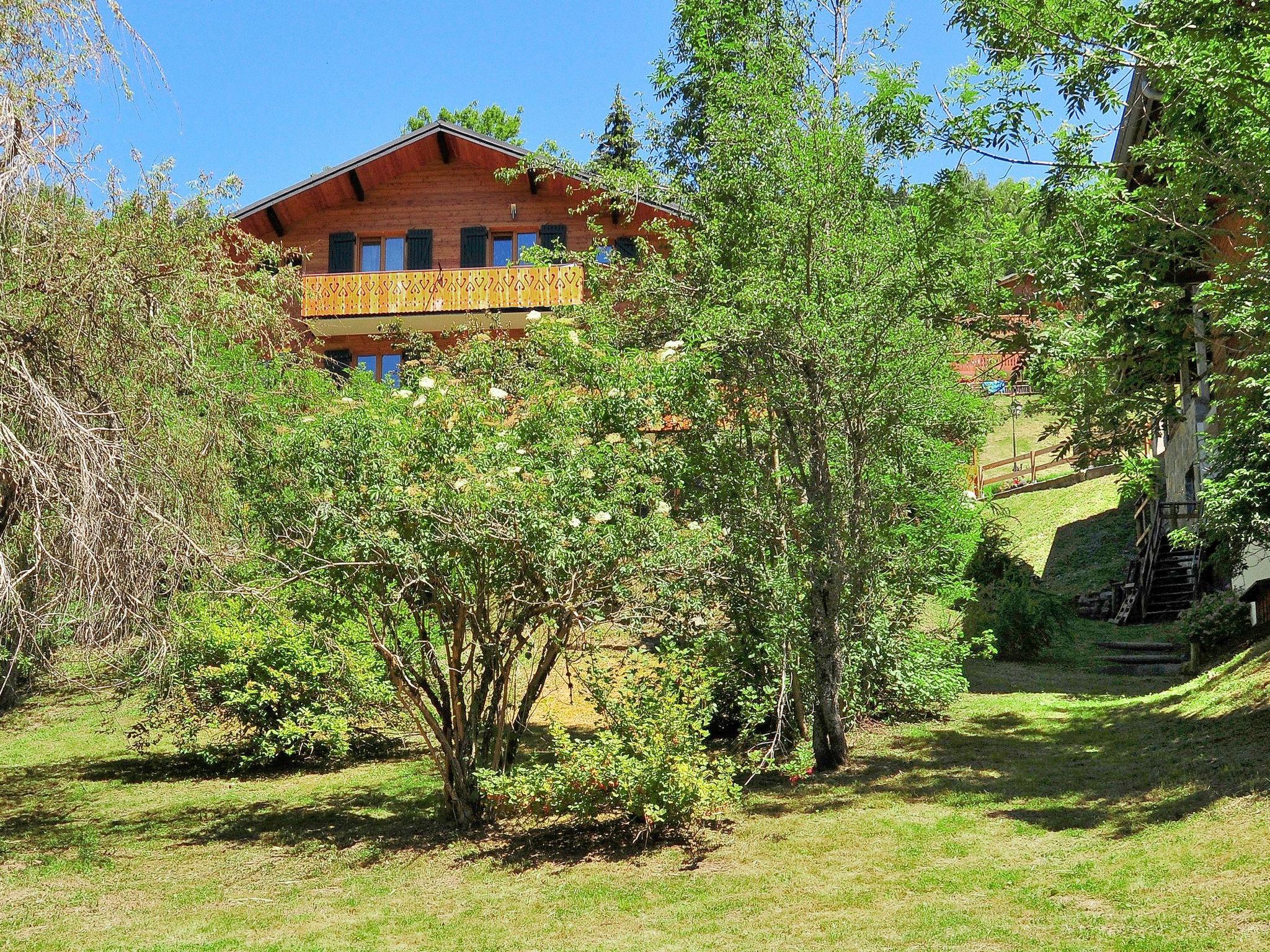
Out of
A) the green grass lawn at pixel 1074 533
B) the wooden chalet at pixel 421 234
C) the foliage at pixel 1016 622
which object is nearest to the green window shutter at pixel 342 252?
the wooden chalet at pixel 421 234

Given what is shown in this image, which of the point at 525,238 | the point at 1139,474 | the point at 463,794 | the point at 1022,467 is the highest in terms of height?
the point at 525,238

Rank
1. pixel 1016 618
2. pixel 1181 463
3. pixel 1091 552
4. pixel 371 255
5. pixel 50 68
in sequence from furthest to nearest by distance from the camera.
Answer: pixel 1091 552
pixel 371 255
pixel 1181 463
pixel 1016 618
pixel 50 68

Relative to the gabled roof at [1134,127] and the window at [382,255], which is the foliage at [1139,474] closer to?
the gabled roof at [1134,127]

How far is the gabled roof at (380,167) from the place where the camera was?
26.6 metres

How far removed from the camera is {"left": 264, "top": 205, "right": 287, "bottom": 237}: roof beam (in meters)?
27.8

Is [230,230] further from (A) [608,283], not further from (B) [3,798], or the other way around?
(B) [3,798]

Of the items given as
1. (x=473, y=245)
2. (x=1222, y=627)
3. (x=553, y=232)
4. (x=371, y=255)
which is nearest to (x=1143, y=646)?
(x=1222, y=627)

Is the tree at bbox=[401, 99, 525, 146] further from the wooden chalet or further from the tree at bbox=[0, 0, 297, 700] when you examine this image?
the tree at bbox=[0, 0, 297, 700]

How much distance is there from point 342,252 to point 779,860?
72.2ft

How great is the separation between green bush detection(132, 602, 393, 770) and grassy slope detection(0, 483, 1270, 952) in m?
0.55

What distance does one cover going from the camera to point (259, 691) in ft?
44.7

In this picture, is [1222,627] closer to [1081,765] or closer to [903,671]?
[903,671]

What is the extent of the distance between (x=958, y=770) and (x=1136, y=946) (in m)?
5.10

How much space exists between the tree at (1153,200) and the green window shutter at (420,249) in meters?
16.7
